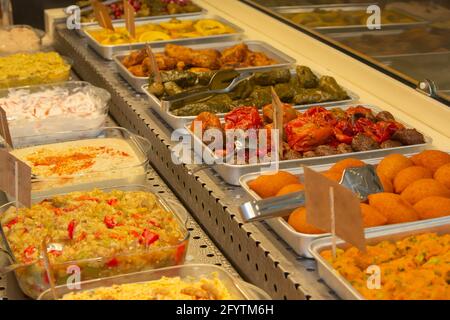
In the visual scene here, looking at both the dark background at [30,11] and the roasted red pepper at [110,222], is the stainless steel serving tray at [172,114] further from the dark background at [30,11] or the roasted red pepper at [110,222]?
the dark background at [30,11]

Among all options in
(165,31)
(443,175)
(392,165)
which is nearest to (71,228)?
(392,165)

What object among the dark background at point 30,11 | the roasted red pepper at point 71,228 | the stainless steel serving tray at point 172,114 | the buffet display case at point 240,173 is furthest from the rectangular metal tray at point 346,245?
the dark background at point 30,11

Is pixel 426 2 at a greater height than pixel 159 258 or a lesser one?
greater

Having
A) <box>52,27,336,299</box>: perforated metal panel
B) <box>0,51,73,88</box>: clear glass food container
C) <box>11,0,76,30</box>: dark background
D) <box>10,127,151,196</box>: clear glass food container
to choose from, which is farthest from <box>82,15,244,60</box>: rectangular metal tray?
<box>11,0,76,30</box>: dark background

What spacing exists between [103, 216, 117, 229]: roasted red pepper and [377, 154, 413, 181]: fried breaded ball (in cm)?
78

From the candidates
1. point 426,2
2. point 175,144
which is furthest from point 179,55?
point 426,2

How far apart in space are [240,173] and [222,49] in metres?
1.60

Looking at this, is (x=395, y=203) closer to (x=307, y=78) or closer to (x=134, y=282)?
(x=134, y=282)

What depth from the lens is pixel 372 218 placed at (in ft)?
6.70

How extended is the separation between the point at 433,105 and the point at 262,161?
0.74 meters

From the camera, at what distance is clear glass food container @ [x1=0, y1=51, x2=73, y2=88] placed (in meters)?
3.55

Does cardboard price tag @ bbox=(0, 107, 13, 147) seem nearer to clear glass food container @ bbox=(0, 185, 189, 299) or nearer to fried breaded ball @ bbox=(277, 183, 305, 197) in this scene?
clear glass food container @ bbox=(0, 185, 189, 299)
